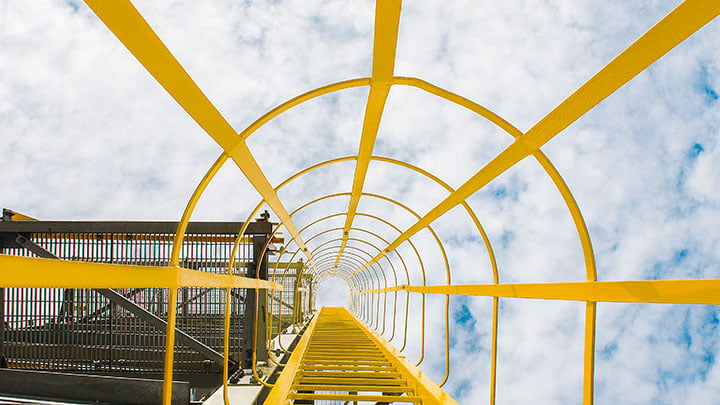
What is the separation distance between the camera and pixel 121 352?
6.39m

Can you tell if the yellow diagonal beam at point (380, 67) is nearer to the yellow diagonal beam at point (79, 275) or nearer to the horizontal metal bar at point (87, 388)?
the yellow diagonal beam at point (79, 275)

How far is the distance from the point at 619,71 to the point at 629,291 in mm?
765

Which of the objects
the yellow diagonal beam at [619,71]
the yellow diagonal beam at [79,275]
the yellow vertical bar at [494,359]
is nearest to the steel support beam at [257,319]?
the yellow vertical bar at [494,359]

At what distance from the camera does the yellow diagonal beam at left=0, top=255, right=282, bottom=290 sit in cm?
125

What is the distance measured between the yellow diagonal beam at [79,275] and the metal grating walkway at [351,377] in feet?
6.65

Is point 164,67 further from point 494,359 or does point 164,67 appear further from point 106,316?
point 106,316

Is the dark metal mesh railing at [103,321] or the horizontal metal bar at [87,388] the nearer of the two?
the horizontal metal bar at [87,388]

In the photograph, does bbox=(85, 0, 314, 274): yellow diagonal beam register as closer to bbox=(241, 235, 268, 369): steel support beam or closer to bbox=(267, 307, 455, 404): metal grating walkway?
bbox=(267, 307, 455, 404): metal grating walkway

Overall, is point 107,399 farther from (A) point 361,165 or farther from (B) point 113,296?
(A) point 361,165

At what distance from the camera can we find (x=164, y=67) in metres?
1.55

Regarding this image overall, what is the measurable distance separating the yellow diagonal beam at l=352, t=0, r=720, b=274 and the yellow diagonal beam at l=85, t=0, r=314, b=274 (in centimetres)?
134

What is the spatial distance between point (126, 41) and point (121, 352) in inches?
238

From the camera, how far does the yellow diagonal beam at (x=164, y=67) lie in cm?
130

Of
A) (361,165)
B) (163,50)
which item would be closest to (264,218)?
(361,165)
